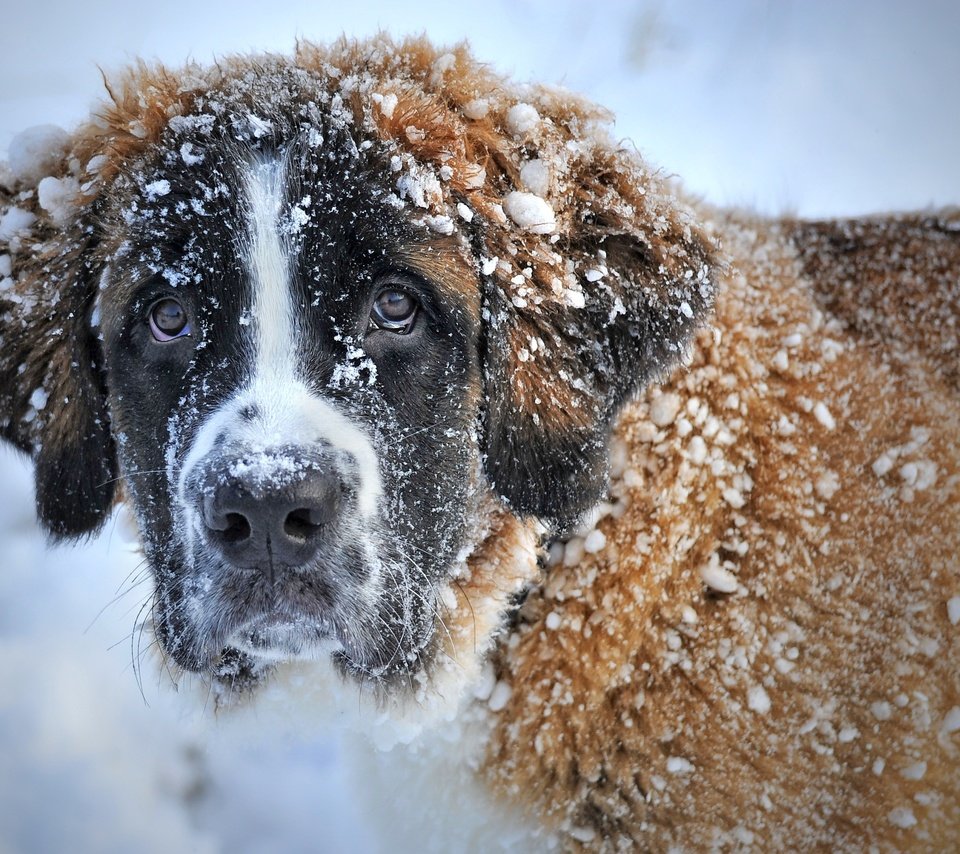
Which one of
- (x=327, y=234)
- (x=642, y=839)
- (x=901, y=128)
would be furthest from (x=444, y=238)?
(x=901, y=128)

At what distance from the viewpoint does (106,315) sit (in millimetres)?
1973

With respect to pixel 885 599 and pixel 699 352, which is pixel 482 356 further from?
pixel 885 599

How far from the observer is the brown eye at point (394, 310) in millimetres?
1857

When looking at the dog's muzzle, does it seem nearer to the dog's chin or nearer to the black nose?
the black nose

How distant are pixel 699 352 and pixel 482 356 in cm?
59

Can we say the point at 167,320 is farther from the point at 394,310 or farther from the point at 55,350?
the point at 394,310

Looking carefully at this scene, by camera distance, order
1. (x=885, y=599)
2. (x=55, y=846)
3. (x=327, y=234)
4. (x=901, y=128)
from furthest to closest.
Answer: (x=901, y=128)
(x=55, y=846)
(x=885, y=599)
(x=327, y=234)

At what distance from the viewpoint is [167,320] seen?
6.26ft

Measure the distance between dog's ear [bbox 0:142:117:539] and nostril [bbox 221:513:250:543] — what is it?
69 cm

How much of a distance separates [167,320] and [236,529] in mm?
545

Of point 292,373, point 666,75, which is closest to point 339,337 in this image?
point 292,373

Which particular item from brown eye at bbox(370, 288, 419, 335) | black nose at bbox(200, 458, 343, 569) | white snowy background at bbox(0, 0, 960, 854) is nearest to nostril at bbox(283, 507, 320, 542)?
black nose at bbox(200, 458, 343, 569)

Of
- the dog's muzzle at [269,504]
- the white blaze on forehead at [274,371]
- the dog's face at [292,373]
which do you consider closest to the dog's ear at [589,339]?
the dog's face at [292,373]

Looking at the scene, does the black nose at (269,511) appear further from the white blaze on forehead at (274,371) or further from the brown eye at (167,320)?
the brown eye at (167,320)
